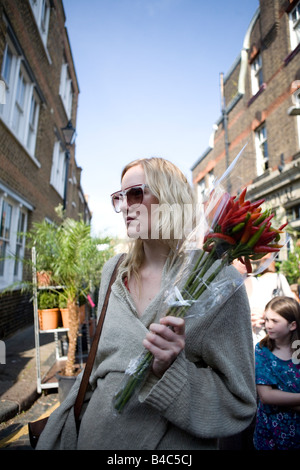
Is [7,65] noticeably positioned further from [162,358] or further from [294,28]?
[162,358]

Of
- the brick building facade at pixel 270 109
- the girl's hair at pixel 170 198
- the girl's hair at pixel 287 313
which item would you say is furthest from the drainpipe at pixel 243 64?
the girl's hair at pixel 170 198

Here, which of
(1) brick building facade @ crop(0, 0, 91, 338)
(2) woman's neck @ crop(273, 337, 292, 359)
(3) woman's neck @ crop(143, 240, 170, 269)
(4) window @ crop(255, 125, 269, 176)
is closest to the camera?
(3) woman's neck @ crop(143, 240, 170, 269)

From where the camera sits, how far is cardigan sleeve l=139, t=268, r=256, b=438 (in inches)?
35.9

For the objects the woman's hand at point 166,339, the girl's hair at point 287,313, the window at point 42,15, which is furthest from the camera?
the window at point 42,15

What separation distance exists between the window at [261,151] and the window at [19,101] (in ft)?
26.2

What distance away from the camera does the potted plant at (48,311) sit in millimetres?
4160

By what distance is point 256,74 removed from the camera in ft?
37.2

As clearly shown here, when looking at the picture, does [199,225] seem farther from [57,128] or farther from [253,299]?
[57,128]

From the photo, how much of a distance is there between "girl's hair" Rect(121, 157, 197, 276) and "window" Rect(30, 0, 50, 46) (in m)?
9.28

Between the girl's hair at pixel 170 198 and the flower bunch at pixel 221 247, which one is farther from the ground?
the girl's hair at pixel 170 198

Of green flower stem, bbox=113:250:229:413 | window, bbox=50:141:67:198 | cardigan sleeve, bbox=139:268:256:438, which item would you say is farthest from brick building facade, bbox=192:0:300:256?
green flower stem, bbox=113:250:229:413

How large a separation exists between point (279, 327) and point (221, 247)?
1.60m

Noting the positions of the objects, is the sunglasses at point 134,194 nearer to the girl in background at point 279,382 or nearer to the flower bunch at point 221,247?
the flower bunch at point 221,247

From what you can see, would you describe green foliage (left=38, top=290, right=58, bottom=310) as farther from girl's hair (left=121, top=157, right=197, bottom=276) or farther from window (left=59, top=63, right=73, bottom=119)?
window (left=59, top=63, right=73, bottom=119)
